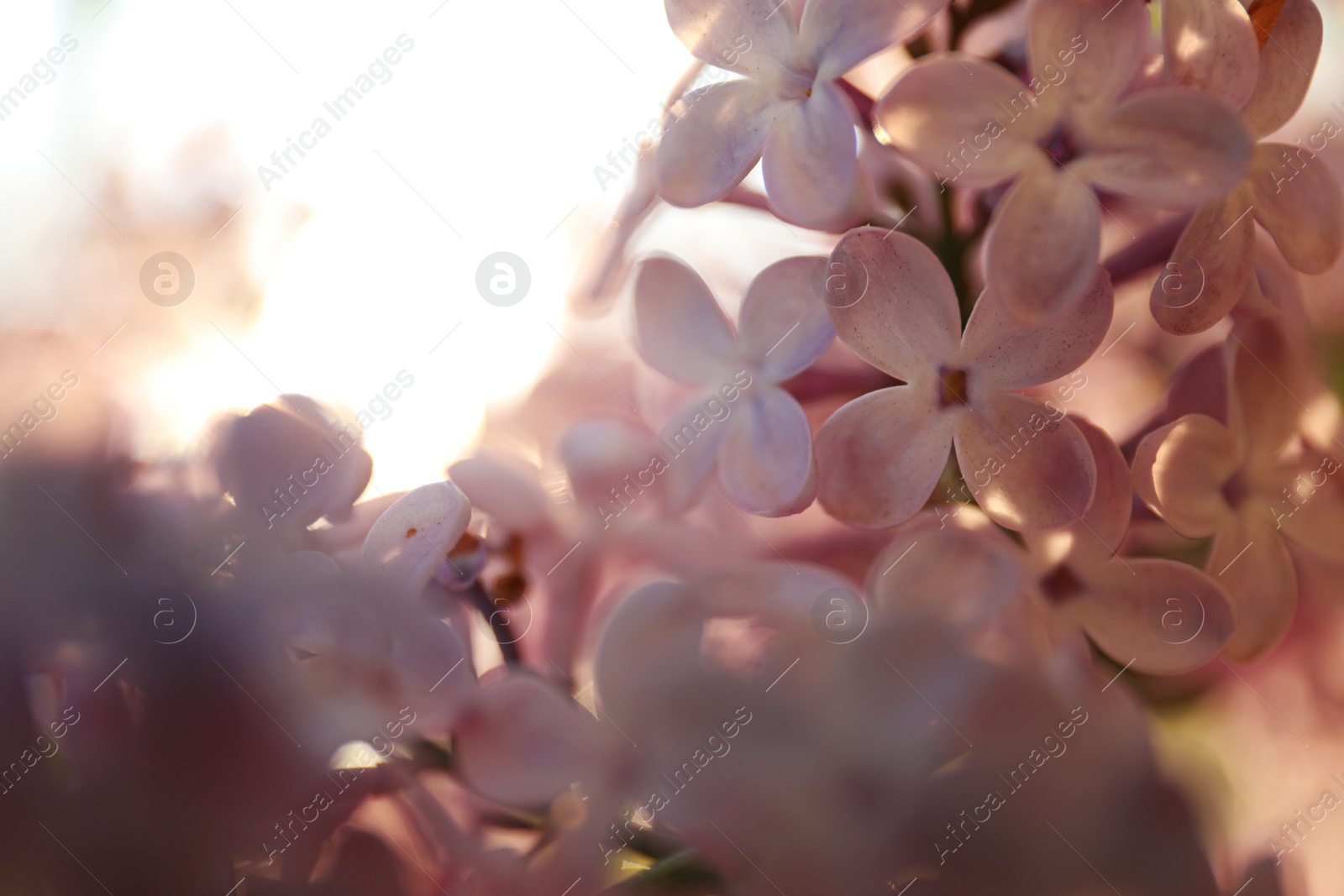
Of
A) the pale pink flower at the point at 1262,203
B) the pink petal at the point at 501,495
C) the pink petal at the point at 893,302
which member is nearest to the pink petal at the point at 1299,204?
the pale pink flower at the point at 1262,203

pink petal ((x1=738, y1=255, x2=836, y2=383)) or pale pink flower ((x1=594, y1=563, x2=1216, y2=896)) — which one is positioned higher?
pink petal ((x1=738, y1=255, x2=836, y2=383))

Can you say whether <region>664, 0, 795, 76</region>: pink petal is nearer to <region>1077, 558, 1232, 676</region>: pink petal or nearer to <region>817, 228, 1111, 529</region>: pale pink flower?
<region>817, 228, 1111, 529</region>: pale pink flower

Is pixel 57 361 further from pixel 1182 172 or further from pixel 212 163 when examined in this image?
pixel 1182 172

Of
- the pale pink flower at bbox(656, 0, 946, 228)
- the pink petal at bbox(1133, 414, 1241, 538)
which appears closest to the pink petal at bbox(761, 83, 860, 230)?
the pale pink flower at bbox(656, 0, 946, 228)

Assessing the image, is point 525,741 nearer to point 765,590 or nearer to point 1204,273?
point 765,590

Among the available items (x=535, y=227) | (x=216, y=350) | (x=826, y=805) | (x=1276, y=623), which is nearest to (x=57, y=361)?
(x=216, y=350)

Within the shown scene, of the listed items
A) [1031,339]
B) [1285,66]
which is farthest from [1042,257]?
[1285,66]
